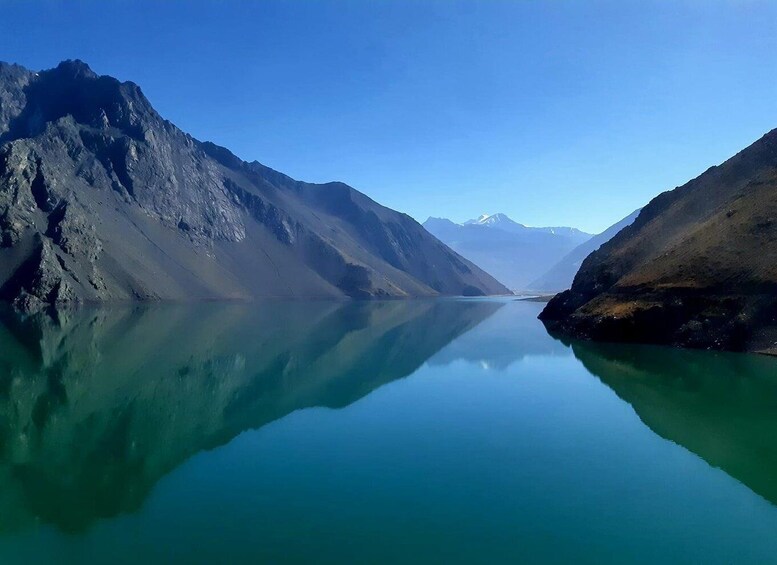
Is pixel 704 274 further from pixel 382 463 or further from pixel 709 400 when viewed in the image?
pixel 382 463

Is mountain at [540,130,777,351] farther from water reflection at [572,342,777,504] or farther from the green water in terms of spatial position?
the green water

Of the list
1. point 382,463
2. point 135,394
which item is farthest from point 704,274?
point 135,394

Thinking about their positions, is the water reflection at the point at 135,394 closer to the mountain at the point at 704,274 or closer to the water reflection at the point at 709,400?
the water reflection at the point at 709,400

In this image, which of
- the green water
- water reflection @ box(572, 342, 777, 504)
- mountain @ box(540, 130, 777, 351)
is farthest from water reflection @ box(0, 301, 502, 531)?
mountain @ box(540, 130, 777, 351)

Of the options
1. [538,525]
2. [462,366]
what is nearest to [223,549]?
[538,525]

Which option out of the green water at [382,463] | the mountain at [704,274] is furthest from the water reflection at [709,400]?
the mountain at [704,274]

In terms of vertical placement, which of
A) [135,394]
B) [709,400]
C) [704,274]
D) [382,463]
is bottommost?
[709,400]
